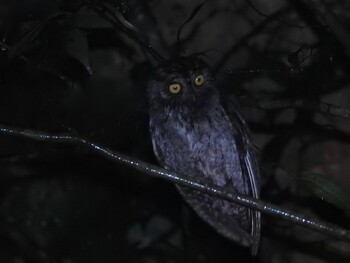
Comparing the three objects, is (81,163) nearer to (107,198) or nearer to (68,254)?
(107,198)

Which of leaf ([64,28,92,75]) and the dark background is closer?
leaf ([64,28,92,75])

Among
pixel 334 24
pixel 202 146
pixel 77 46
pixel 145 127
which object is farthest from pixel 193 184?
pixel 145 127

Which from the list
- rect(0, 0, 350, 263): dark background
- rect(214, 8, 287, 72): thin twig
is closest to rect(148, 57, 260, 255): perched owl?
rect(0, 0, 350, 263): dark background

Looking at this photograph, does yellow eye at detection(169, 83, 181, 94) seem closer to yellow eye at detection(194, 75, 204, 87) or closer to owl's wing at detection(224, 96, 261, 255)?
yellow eye at detection(194, 75, 204, 87)

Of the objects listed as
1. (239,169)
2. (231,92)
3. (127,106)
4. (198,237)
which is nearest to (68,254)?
(198,237)

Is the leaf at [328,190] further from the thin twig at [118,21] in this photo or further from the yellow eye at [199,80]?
the thin twig at [118,21]

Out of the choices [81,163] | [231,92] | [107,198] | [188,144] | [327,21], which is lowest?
[107,198]

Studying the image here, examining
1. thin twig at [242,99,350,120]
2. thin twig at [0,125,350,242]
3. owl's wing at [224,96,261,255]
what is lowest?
owl's wing at [224,96,261,255]

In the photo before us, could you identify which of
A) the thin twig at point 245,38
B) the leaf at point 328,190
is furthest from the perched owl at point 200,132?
the leaf at point 328,190
